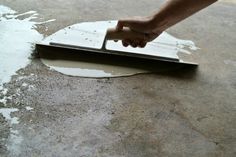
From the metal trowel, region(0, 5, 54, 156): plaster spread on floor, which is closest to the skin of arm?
the metal trowel

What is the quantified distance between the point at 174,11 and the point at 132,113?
0.47 m

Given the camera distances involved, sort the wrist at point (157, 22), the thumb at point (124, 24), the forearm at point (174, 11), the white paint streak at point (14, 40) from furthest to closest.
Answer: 1. the white paint streak at point (14, 40)
2. the thumb at point (124, 24)
3. the wrist at point (157, 22)
4. the forearm at point (174, 11)

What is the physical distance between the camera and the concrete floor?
1.44 metres

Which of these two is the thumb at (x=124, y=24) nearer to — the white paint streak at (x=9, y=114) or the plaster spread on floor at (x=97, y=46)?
the plaster spread on floor at (x=97, y=46)

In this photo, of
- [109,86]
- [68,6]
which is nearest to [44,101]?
[109,86]

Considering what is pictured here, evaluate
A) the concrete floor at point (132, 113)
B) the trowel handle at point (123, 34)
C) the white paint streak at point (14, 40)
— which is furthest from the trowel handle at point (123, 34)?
the white paint streak at point (14, 40)

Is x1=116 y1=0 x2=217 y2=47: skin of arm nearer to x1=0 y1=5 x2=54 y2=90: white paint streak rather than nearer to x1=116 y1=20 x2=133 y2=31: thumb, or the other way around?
x1=116 y1=20 x2=133 y2=31: thumb

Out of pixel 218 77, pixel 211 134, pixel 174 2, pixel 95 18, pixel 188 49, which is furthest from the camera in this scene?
pixel 95 18

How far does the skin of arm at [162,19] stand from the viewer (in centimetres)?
140

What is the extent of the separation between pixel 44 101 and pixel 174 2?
709mm

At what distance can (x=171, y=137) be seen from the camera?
4.95ft

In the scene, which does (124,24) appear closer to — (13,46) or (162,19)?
(162,19)

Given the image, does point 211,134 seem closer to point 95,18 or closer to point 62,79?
point 62,79

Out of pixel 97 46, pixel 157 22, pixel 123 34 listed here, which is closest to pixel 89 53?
pixel 97 46
